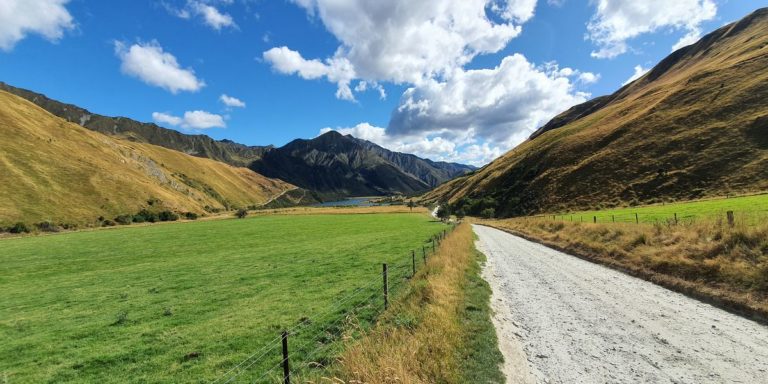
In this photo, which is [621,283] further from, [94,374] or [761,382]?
[94,374]

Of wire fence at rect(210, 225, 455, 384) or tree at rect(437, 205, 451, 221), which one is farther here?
tree at rect(437, 205, 451, 221)

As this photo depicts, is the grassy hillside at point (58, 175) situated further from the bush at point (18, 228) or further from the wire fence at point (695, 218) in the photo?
the wire fence at point (695, 218)

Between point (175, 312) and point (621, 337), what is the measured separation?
19.5 m

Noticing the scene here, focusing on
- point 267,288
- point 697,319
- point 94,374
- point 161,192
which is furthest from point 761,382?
point 161,192

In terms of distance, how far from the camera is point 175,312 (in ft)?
59.0

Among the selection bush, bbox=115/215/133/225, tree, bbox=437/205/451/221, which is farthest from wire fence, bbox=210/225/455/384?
bush, bbox=115/215/133/225

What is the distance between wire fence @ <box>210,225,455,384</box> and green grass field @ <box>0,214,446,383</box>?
0.07 metres

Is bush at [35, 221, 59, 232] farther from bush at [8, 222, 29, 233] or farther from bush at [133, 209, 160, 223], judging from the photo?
bush at [133, 209, 160, 223]

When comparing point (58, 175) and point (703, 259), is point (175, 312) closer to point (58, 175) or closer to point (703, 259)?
point (703, 259)

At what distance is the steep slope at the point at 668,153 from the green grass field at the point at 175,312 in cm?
8869

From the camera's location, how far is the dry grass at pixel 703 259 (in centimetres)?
1451

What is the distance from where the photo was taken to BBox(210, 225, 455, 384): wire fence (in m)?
10.2

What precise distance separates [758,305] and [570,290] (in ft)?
22.9

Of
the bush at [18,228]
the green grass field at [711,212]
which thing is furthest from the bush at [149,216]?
the green grass field at [711,212]
